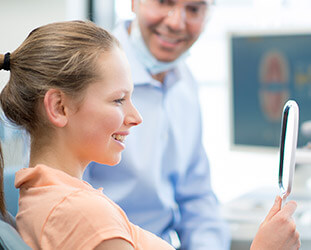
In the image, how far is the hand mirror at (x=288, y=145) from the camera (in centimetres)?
74

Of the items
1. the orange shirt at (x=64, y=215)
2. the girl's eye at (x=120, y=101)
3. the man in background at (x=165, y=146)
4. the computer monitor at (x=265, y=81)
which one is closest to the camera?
the orange shirt at (x=64, y=215)

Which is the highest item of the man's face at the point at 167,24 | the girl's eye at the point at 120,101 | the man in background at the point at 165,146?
the man's face at the point at 167,24

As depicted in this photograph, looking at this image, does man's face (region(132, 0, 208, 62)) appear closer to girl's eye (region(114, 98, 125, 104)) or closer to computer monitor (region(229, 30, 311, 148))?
computer monitor (region(229, 30, 311, 148))

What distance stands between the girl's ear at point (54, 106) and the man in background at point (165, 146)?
53 centimetres

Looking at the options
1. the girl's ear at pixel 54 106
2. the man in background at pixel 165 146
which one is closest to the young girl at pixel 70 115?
the girl's ear at pixel 54 106

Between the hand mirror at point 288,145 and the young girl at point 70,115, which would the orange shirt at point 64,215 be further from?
the hand mirror at point 288,145

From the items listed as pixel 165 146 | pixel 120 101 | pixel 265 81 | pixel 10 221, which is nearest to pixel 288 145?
pixel 120 101

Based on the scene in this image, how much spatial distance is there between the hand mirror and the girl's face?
8.3 inches

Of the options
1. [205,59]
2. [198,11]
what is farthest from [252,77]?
[205,59]

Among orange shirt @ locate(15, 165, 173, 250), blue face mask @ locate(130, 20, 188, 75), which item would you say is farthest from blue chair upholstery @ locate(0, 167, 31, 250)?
blue face mask @ locate(130, 20, 188, 75)

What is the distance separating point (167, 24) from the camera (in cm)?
137

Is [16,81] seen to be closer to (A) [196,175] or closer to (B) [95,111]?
(B) [95,111]

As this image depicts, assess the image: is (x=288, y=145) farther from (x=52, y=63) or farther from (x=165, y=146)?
(x=165, y=146)

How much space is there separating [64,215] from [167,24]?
2.62 feet
